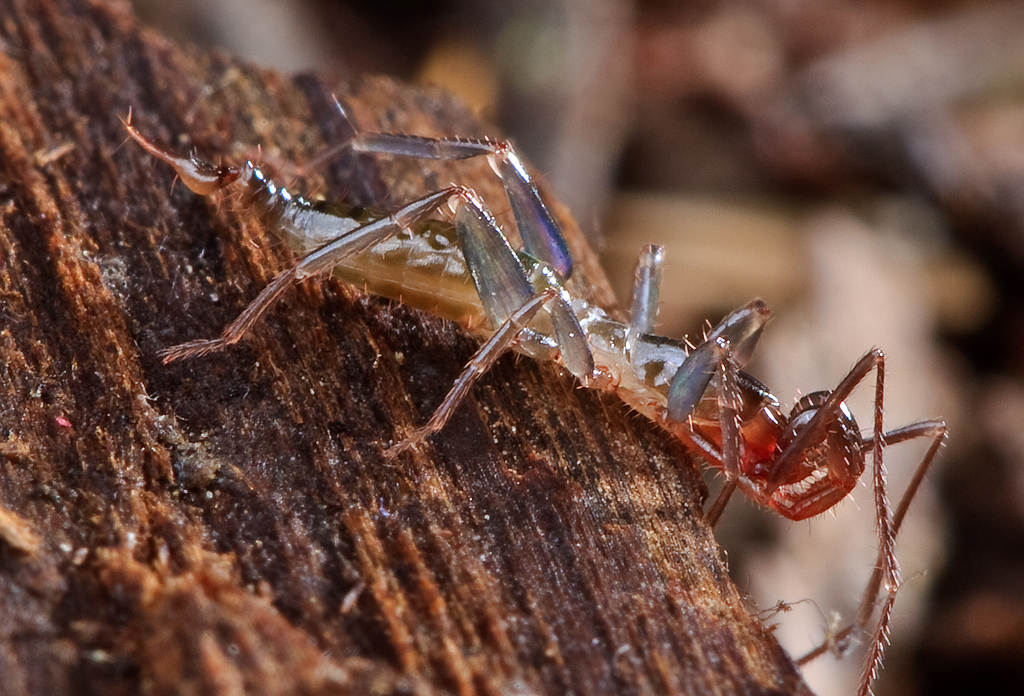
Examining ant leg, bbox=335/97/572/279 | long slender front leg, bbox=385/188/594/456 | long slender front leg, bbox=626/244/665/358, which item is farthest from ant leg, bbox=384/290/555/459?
long slender front leg, bbox=626/244/665/358

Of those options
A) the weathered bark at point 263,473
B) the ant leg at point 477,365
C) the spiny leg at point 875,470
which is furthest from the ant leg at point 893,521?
the ant leg at point 477,365

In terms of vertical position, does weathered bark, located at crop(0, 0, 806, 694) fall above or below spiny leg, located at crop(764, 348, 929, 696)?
below

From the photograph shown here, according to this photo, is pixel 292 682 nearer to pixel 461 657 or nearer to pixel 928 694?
pixel 461 657

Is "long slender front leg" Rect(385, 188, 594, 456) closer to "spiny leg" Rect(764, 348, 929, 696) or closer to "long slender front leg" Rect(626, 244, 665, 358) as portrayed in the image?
"long slender front leg" Rect(626, 244, 665, 358)

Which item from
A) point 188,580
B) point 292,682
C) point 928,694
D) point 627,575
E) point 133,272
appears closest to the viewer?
point 292,682

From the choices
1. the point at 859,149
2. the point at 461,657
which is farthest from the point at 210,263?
the point at 859,149

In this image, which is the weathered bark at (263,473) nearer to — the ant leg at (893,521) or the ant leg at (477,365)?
the ant leg at (477,365)
